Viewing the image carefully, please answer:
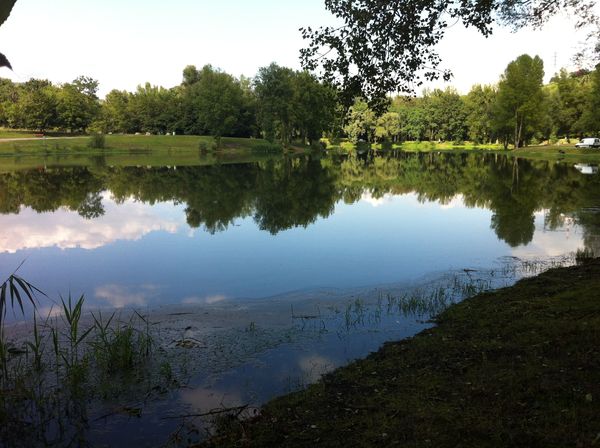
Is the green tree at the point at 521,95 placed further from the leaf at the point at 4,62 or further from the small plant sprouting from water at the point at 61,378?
the leaf at the point at 4,62

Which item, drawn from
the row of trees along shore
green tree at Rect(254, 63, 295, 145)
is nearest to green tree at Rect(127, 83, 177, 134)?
the row of trees along shore

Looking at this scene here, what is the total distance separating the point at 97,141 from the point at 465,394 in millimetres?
87666

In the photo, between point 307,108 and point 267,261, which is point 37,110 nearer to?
point 307,108

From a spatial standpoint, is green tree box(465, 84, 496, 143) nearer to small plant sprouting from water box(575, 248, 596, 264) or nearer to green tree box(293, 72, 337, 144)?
green tree box(293, 72, 337, 144)

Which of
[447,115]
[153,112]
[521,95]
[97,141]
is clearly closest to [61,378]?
[97,141]

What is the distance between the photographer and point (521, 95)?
8462 cm

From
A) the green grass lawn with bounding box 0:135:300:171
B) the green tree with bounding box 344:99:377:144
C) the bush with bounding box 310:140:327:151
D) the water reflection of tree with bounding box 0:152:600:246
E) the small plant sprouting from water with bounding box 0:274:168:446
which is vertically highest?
the green tree with bounding box 344:99:377:144

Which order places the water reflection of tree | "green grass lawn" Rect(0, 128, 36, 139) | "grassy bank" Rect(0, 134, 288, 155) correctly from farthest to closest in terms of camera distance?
"green grass lawn" Rect(0, 128, 36, 139)
"grassy bank" Rect(0, 134, 288, 155)
the water reflection of tree

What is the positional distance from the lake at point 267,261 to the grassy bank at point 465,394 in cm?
107

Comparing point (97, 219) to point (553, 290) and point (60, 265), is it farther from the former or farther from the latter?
point (553, 290)

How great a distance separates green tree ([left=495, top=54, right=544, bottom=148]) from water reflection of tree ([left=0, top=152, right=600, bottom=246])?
141 feet

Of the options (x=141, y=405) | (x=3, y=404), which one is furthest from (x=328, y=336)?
(x=3, y=404)

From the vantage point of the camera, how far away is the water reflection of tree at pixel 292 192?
2344 cm

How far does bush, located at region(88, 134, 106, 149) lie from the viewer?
270 ft
